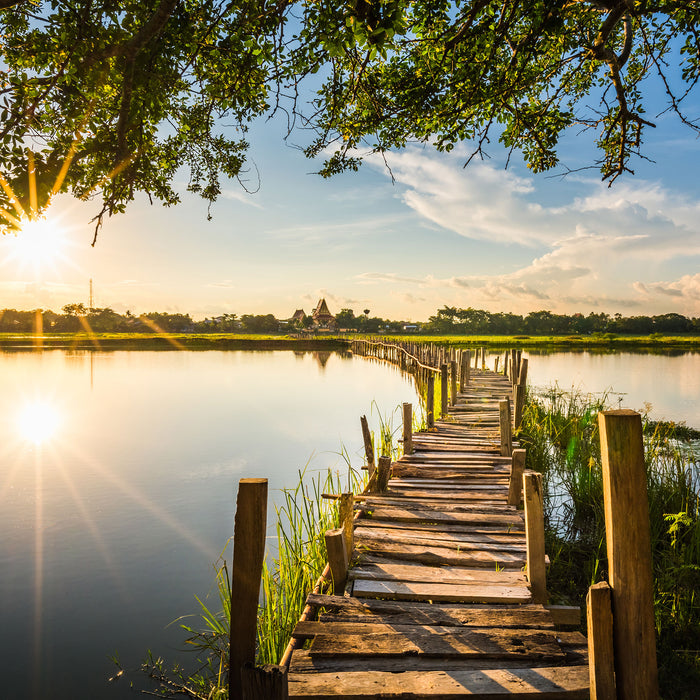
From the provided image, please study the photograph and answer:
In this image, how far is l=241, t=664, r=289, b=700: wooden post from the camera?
6.63 ft

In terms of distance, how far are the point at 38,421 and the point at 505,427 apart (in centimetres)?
1972

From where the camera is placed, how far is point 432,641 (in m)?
3.53

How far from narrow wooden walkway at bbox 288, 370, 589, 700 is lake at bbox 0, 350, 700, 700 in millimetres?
2976

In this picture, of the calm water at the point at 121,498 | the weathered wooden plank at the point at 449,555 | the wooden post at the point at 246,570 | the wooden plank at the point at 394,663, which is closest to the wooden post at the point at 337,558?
the weathered wooden plank at the point at 449,555

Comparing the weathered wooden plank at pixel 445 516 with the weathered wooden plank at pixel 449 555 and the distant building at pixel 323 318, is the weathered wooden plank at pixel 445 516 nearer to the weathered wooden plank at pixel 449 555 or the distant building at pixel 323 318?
the weathered wooden plank at pixel 449 555

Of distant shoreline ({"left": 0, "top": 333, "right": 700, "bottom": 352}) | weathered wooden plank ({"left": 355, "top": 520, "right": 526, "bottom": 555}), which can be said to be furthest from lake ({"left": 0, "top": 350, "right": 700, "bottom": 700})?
distant shoreline ({"left": 0, "top": 333, "right": 700, "bottom": 352})

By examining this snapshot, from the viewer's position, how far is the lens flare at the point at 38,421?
17250mm

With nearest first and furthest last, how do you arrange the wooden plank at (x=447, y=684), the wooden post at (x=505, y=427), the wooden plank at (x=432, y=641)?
the wooden plank at (x=447, y=684) → the wooden plank at (x=432, y=641) → the wooden post at (x=505, y=427)

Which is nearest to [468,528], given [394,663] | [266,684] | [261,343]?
[394,663]

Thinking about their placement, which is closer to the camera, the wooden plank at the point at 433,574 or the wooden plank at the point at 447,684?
the wooden plank at the point at 447,684

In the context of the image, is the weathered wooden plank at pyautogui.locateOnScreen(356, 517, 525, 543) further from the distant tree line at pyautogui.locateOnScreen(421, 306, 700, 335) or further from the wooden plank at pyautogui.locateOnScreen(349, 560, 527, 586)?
the distant tree line at pyautogui.locateOnScreen(421, 306, 700, 335)

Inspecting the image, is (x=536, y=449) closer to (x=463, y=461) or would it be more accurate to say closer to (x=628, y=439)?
(x=463, y=461)

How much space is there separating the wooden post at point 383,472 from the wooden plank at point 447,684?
11.7ft

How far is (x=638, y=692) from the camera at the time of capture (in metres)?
2.00
